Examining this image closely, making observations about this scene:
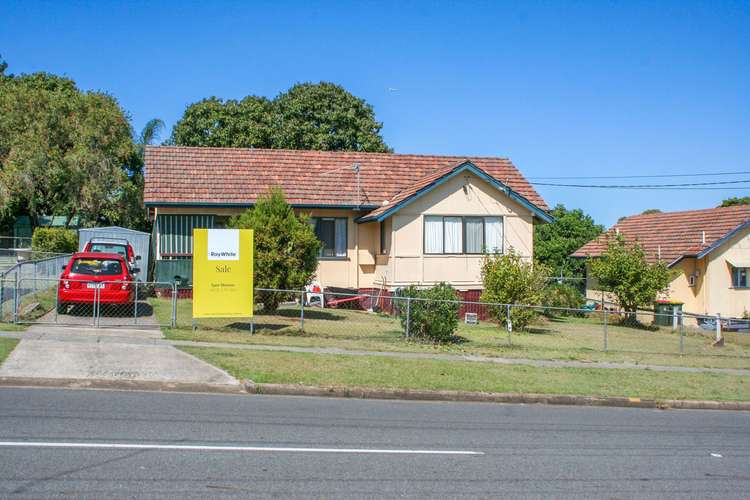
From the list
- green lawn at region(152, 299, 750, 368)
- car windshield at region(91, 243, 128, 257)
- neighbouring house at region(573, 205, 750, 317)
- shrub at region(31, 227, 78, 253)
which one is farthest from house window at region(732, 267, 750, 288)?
shrub at region(31, 227, 78, 253)

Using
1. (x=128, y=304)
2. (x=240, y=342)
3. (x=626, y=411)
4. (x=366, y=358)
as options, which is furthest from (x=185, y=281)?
(x=626, y=411)

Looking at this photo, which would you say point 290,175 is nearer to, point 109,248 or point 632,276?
point 109,248

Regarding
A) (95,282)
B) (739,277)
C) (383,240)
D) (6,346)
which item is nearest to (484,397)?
(6,346)

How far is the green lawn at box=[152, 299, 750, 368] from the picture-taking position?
1695 cm

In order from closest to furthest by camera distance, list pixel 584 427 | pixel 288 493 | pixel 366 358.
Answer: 1. pixel 288 493
2. pixel 584 427
3. pixel 366 358

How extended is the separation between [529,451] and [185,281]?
59.8 ft

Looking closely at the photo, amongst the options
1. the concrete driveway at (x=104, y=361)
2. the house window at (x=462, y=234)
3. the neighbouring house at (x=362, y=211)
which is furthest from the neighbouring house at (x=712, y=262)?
the concrete driveway at (x=104, y=361)

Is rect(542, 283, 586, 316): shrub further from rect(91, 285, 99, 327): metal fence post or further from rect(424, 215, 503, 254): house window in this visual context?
rect(91, 285, 99, 327): metal fence post

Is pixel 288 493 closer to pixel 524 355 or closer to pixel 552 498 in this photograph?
pixel 552 498

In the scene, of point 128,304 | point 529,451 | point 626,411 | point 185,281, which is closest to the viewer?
point 529,451

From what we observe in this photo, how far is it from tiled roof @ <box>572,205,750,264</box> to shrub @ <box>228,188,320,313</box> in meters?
15.9

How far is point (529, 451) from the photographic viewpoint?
9117mm

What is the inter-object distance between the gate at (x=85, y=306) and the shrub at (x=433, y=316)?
5590 millimetres

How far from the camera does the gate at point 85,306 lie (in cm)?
1677
